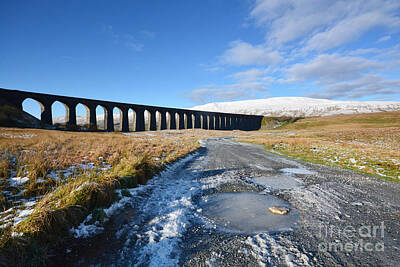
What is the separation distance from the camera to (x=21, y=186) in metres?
4.27

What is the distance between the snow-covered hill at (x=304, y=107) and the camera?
370ft

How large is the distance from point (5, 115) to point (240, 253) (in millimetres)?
37867

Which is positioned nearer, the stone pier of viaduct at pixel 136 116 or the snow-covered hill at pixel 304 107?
the stone pier of viaduct at pixel 136 116

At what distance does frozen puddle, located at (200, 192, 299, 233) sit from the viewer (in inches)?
→ 134

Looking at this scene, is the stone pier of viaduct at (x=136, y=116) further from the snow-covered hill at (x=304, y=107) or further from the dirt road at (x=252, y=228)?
the snow-covered hill at (x=304, y=107)

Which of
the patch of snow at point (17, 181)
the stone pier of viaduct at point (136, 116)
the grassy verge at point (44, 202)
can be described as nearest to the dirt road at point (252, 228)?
the grassy verge at point (44, 202)

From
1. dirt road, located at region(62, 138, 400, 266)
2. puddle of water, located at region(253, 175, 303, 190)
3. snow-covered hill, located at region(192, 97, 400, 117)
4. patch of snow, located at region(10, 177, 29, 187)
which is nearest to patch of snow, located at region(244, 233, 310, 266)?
dirt road, located at region(62, 138, 400, 266)

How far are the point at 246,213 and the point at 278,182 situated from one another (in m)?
3.05

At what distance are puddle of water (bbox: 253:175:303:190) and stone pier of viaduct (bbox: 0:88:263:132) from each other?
37.7m

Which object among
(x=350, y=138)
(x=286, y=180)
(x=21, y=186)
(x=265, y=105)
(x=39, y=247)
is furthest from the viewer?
(x=265, y=105)

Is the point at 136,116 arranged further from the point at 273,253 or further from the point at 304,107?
the point at 304,107

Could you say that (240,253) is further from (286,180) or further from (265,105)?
(265,105)

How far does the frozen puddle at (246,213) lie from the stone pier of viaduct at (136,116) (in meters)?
38.0

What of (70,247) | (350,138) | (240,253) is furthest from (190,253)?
(350,138)
